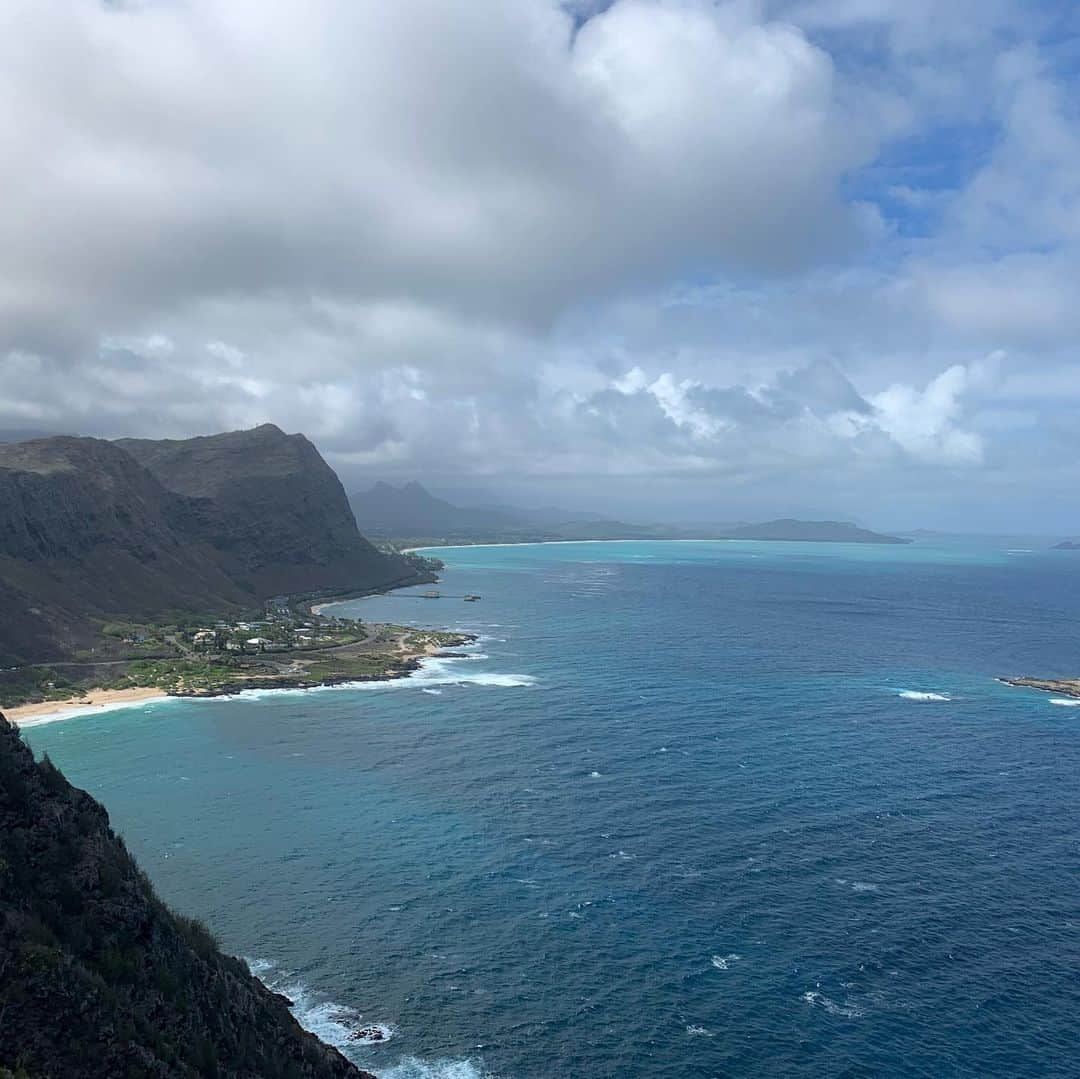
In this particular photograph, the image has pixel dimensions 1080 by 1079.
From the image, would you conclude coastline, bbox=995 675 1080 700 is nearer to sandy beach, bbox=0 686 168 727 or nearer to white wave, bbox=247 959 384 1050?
white wave, bbox=247 959 384 1050

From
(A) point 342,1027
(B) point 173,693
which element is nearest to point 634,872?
(A) point 342,1027

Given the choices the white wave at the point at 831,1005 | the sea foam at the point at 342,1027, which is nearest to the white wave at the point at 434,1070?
the sea foam at the point at 342,1027

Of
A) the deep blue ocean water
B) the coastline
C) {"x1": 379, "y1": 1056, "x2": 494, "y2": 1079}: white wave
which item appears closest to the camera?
{"x1": 379, "y1": 1056, "x2": 494, "y2": 1079}: white wave

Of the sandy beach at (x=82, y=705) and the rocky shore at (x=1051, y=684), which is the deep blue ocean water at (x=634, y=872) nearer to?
the sandy beach at (x=82, y=705)

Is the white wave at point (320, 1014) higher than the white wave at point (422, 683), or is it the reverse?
the white wave at point (422, 683)

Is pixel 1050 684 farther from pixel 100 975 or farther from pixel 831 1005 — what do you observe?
pixel 100 975

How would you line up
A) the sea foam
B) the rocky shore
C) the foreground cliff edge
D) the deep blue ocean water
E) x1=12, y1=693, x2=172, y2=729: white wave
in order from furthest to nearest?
the rocky shore
x1=12, y1=693, x2=172, y2=729: white wave
the deep blue ocean water
the sea foam
the foreground cliff edge

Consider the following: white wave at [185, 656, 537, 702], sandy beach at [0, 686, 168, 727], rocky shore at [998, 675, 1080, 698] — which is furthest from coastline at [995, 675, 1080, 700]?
sandy beach at [0, 686, 168, 727]
